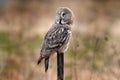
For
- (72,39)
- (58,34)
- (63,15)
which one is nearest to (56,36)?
(58,34)

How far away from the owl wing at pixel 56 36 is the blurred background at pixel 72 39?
2.70 feet

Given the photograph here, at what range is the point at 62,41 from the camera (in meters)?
10.1

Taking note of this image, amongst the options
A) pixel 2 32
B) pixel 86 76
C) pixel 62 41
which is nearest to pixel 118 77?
pixel 86 76

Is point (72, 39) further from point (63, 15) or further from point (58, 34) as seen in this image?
point (63, 15)

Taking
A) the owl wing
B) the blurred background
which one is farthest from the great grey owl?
the blurred background

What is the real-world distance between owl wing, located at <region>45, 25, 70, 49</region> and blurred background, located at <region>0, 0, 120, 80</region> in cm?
82

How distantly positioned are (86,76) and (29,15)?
9.95 metres

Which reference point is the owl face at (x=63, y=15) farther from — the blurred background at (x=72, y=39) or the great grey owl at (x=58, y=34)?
the blurred background at (x=72, y=39)

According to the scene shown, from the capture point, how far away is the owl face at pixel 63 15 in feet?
32.4

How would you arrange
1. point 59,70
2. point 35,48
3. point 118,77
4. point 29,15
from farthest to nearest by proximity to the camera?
point 29,15 < point 35,48 < point 118,77 < point 59,70

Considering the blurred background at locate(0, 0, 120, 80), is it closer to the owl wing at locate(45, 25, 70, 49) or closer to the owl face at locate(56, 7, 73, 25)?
the owl wing at locate(45, 25, 70, 49)

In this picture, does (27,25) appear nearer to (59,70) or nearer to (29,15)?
(29,15)

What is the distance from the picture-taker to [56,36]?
10078 mm

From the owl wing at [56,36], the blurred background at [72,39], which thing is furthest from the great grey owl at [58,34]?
the blurred background at [72,39]
